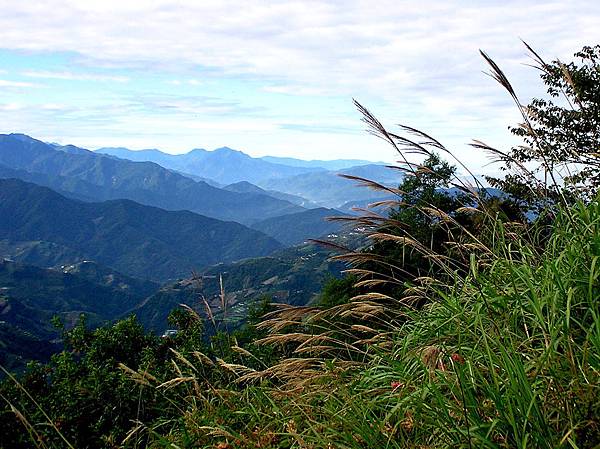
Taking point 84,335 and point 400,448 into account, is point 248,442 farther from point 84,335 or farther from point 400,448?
point 84,335

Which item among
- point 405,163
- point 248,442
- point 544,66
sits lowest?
point 248,442

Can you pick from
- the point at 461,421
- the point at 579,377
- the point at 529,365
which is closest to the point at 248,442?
the point at 461,421

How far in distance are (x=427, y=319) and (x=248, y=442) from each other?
1.05 m

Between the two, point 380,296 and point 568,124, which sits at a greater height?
point 568,124

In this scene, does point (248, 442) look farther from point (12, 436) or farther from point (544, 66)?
point (12, 436)

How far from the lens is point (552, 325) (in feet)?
7.02

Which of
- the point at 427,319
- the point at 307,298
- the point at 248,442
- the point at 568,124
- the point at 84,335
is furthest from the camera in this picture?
the point at 307,298

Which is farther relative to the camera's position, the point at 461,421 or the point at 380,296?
the point at 380,296

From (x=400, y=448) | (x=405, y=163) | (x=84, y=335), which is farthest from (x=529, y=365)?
(x=84, y=335)

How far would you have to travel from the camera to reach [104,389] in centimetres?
1207

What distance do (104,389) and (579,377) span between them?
11795 millimetres

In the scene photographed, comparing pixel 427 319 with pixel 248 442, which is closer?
pixel 248 442

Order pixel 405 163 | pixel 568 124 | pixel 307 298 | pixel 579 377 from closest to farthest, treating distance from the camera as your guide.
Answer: pixel 579 377
pixel 405 163
pixel 568 124
pixel 307 298

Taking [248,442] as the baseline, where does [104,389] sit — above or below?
below
